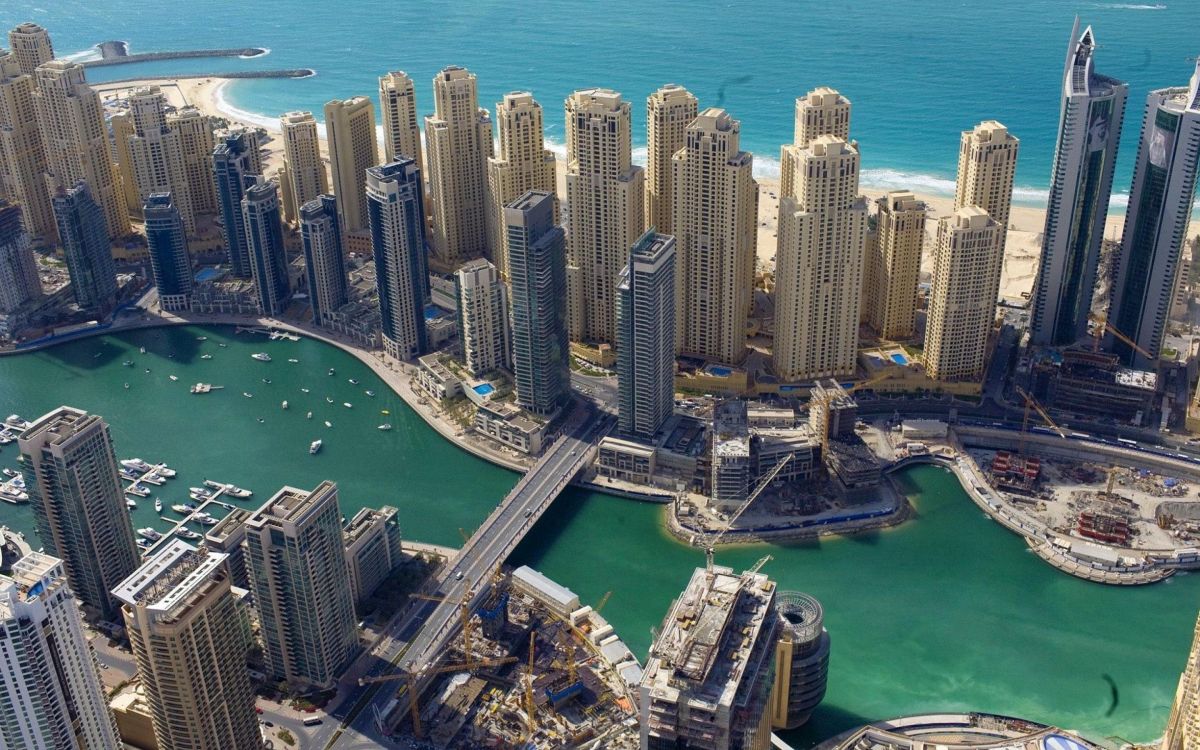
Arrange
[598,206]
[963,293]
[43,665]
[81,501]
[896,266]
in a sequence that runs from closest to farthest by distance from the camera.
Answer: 1. [43,665]
2. [81,501]
3. [963,293]
4. [598,206]
5. [896,266]

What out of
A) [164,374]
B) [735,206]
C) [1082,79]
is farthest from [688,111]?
[164,374]

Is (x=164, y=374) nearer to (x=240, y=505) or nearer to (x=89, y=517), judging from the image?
(x=240, y=505)

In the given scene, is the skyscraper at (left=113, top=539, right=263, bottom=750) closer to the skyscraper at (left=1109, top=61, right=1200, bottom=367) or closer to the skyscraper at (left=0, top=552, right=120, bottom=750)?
the skyscraper at (left=0, top=552, right=120, bottom=750)

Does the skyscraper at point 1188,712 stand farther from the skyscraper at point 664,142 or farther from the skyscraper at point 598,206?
the skyscraper at point 598,206

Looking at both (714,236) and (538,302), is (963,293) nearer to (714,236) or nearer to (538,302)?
(714,236)

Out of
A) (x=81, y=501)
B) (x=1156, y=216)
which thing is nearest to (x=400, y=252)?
(x=81, y=501)

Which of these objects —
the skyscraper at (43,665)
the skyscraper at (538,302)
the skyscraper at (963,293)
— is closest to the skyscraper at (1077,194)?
the skyscraper at (963,293)
